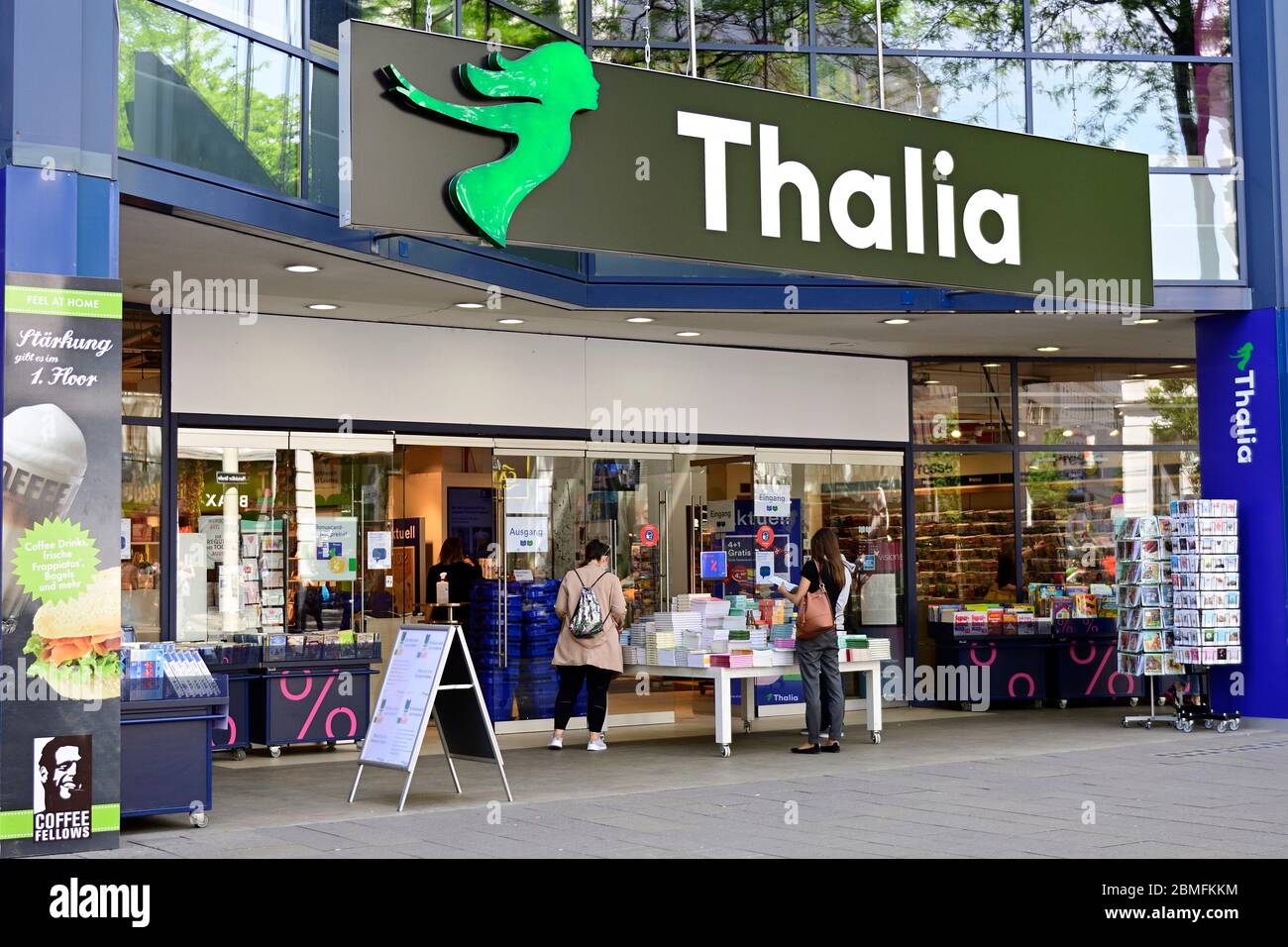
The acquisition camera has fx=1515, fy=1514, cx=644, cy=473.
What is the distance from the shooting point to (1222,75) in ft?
46.6

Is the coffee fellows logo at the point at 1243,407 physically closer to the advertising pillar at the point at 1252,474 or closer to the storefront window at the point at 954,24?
the advertising pillar at the point at 1252,474

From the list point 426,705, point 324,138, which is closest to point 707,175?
point 324,138

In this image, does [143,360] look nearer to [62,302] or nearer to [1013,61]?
[62,302]

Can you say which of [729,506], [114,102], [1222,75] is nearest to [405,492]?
[729,506]

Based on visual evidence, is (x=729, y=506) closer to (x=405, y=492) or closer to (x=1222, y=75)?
(x=405, y=492)

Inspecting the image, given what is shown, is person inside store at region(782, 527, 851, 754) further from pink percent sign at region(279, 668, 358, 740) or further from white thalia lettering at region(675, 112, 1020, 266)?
pink percent sign at region(279, 668, 358, 740)

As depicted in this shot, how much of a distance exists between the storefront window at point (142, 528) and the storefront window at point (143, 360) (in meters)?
0.21

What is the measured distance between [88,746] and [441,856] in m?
1.91

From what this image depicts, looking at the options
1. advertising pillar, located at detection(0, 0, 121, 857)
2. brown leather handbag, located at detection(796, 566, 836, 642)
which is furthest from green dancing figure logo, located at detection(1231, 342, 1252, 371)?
advertising pillar, located at detection(0, 0, 121, 857)

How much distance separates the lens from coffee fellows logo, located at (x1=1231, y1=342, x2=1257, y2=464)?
45.2 ft

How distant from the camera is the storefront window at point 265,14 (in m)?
10.0

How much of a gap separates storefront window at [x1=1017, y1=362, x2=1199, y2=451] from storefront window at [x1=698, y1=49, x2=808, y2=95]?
15.1ft

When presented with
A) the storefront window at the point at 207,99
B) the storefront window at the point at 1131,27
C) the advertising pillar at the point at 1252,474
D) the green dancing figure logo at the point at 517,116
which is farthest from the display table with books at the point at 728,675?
the storefront window at the point at 1131,27

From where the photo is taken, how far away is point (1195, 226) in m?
14.0
